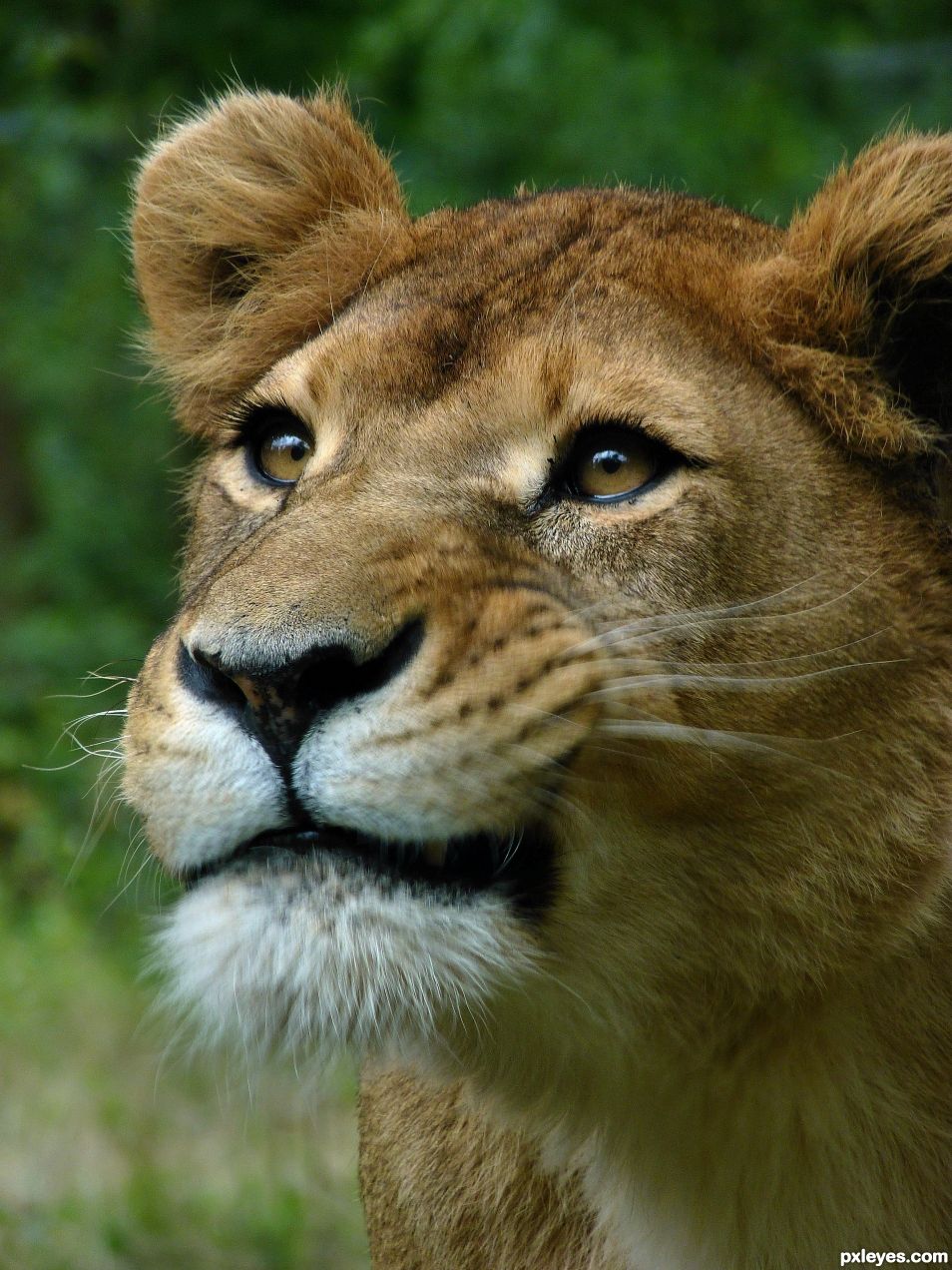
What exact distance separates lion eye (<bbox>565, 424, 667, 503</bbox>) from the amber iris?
27.8 inches

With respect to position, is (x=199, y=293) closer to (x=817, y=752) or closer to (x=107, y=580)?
(x=817, y=752)

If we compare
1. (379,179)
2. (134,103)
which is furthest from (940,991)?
(134,103)

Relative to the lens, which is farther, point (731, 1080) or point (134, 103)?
point (134, 103)

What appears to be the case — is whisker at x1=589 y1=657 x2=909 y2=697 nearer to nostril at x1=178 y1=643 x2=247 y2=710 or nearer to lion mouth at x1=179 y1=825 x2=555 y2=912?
lion mouth at x1=179 y1=825 x2=555 y2=912

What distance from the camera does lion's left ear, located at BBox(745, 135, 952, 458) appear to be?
11.0 ft

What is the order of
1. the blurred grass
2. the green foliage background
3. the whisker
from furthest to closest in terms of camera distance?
the green foliage background < the blurred grass < the whisker

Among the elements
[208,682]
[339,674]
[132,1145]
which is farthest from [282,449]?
[132,1145]

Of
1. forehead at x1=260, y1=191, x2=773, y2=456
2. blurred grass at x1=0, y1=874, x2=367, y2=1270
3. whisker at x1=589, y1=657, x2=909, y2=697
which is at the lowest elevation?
blurred grass at x1=0, y1=874, x2=367, y2=1270

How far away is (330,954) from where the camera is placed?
2.78 m

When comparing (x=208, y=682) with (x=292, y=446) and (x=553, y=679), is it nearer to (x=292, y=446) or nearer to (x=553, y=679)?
(x=553, y=679)

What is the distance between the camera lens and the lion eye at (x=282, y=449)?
372cm

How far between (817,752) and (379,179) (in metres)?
2.00

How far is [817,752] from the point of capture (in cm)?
312

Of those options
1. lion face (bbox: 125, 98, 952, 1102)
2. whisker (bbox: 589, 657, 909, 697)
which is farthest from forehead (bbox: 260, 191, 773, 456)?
whisker (bbox: 589, 657, 909, 697)
